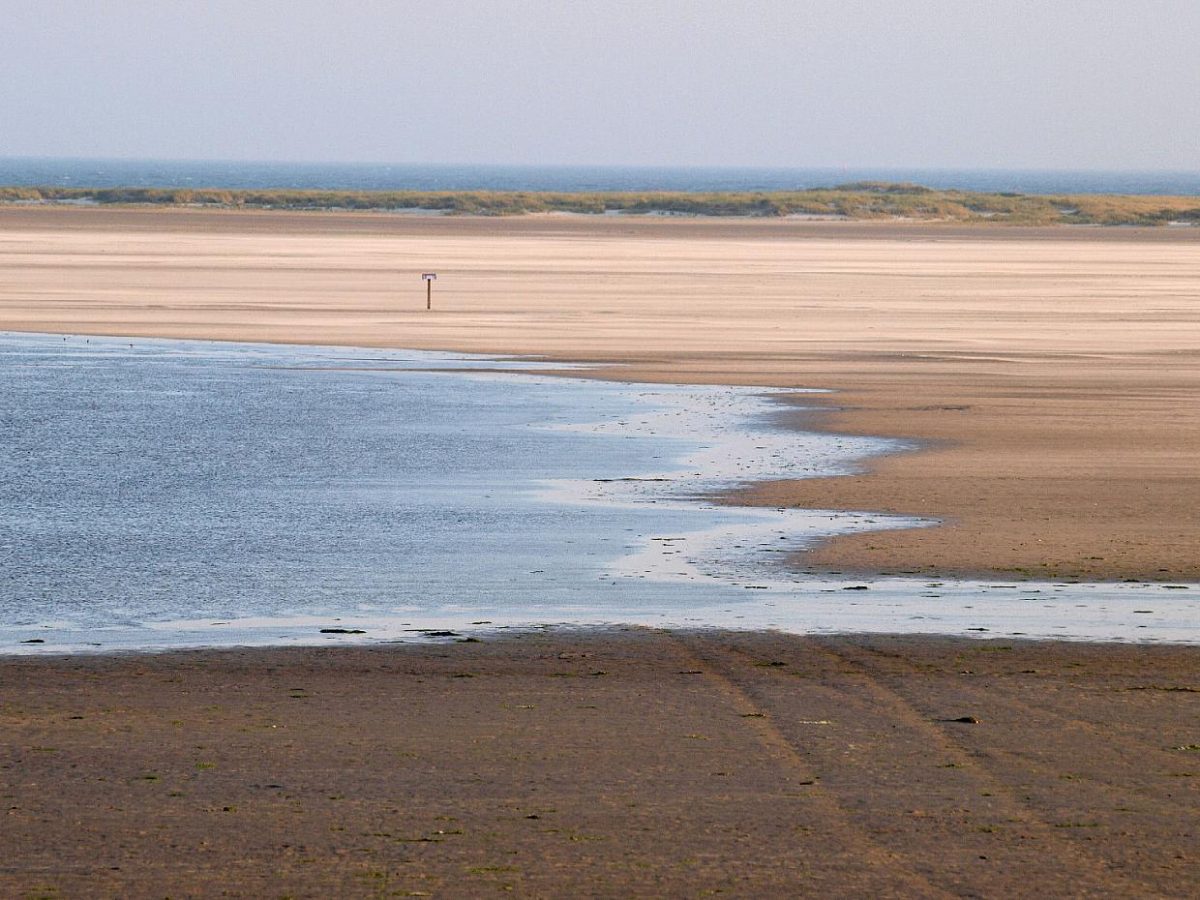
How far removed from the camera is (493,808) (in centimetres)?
762

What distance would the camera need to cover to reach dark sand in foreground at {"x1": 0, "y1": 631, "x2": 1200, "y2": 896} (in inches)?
271

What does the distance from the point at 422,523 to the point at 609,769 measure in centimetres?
717

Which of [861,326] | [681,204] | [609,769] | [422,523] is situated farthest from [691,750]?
[681,204]

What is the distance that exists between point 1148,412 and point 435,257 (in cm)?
4183

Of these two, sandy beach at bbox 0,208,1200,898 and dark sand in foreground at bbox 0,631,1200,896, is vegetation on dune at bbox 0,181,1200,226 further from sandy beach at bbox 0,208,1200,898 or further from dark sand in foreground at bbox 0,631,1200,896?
dark sand in foreground at bbox 0,631,1200,896

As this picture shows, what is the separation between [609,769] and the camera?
8195mm

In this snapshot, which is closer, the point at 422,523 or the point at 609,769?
the point at 609,769

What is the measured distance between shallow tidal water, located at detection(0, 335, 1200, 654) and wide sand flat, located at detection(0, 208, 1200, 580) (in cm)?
100

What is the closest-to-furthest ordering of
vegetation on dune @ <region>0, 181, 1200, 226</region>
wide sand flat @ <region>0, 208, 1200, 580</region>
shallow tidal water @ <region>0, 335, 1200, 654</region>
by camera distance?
shallow tidal water @ <region>0, 335, 1200, 654</region> → wide sand flat @ <region>0, 208, 1200, 580</region> → vegetation on dune @ <region>0, 181, 1200, 226</region>

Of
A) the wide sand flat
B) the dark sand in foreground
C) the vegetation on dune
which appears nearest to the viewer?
the dark sand in foreground

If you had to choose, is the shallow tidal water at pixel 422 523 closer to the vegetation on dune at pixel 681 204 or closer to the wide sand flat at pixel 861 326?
the wide sand flat at pixel 861 326

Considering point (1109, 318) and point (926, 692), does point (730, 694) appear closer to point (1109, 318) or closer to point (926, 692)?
point (926, 692)

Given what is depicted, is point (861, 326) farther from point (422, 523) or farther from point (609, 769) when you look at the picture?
point (609, 769)

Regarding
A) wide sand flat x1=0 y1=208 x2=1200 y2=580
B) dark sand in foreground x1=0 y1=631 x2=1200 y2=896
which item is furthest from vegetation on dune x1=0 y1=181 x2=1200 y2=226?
dark sand in foreground x1=0 y1=631 x2=1200 y2=896
